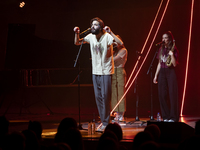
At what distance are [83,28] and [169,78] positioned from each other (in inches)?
141

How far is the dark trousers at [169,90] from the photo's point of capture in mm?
5641

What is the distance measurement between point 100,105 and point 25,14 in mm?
4779

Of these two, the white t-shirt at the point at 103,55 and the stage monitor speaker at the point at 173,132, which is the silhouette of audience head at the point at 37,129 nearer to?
the stage monitor speaker at the point at 173,132

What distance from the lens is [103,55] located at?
4895mm

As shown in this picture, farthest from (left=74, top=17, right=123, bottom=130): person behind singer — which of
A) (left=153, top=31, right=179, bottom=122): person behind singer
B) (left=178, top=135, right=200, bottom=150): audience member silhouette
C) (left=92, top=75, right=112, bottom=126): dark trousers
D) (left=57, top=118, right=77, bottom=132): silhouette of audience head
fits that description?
(left=178, top=135, right=200, bottom=150): audience member silhouette

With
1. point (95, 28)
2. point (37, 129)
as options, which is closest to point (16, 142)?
point (37, 129)

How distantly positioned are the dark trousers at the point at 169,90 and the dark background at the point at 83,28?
163 cm

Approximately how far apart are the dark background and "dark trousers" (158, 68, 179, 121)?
1.63 metres

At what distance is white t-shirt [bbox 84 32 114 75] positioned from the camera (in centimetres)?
488

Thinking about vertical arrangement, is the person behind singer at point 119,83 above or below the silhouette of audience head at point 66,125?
above

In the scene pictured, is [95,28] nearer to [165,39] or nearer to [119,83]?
[165,39]

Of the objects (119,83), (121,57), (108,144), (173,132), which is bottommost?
(173,132)

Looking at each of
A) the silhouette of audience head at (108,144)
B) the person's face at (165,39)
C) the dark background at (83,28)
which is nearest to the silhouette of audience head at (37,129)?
the silhouette of audience head at (108,144)

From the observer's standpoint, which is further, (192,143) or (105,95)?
(105,95)
